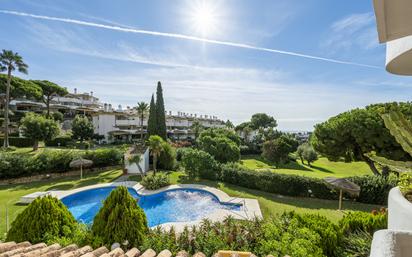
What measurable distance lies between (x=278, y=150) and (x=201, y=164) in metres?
19.6

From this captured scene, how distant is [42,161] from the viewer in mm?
20250

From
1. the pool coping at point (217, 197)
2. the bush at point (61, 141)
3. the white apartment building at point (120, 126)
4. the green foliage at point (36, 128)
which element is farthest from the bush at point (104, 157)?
the bush at point (61, 141)

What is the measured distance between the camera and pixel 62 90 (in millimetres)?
51938

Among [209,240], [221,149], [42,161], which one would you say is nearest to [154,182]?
[221,149]

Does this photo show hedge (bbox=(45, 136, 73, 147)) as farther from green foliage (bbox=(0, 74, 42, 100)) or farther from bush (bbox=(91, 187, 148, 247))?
bush (bbox=(91, 187, 148, 247))

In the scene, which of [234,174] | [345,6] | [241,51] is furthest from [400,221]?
[234,174]

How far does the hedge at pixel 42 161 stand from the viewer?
18.6m

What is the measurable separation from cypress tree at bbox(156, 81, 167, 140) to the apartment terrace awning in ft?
96.5

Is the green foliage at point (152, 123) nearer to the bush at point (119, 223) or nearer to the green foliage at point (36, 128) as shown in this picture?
the green foliage at point (36, 128)

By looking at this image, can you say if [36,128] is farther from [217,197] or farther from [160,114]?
[217,197]

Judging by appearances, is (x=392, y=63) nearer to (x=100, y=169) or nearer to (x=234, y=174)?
(x=234, y=174)

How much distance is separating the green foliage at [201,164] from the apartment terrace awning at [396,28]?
17.5m

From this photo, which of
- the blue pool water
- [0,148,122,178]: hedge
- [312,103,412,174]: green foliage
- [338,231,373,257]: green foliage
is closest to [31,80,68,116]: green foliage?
[0,148,122,178]: hedge

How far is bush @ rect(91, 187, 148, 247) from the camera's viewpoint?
240 inches
